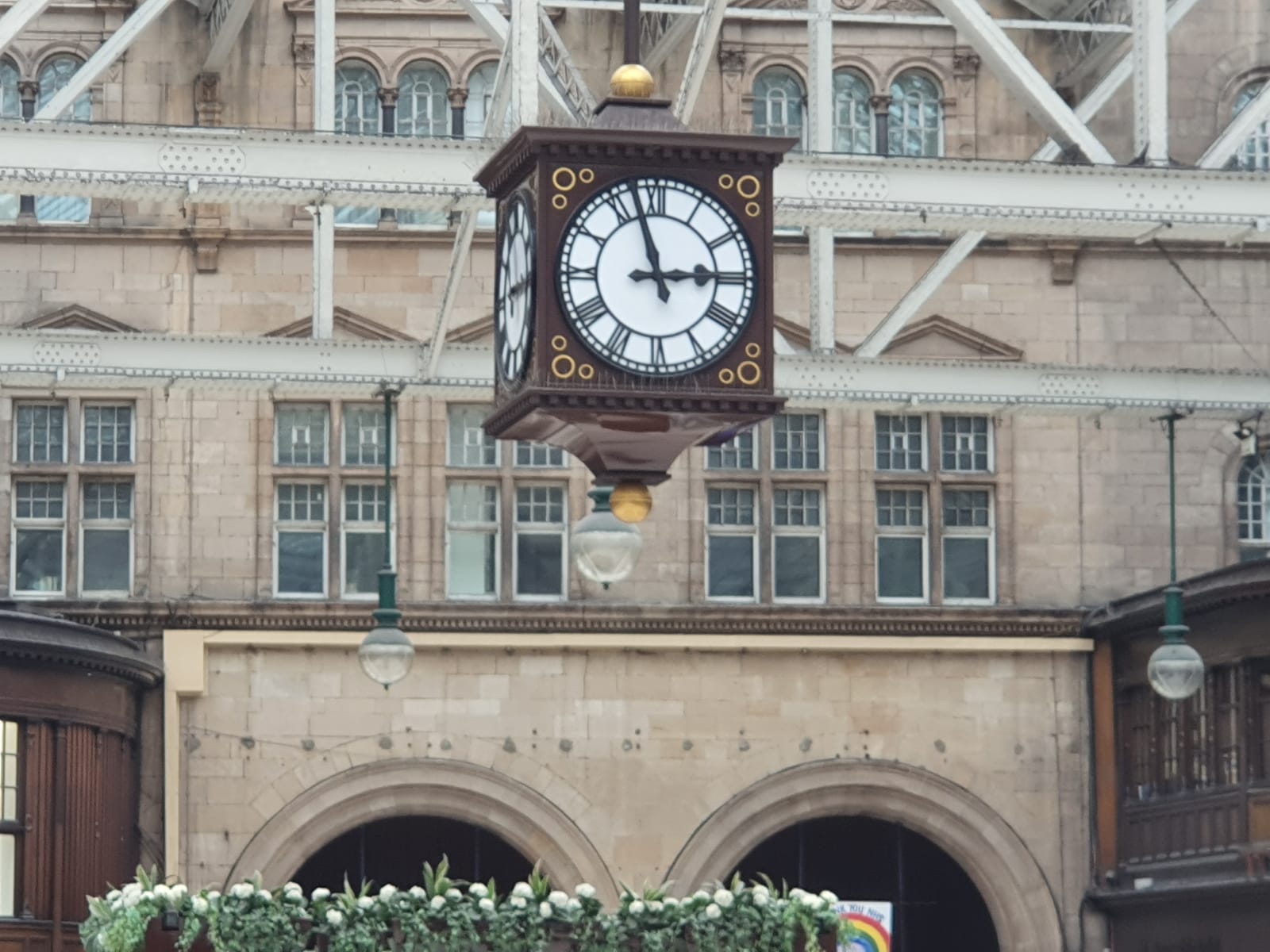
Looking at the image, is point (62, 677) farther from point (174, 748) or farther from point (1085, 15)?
point (1085, 15)

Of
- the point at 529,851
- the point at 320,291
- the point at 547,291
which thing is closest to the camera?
the point at 547,291

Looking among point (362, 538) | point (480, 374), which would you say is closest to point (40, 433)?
point (362, 538)

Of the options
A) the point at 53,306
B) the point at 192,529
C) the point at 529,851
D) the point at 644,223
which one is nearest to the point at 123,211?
the point at 53,306

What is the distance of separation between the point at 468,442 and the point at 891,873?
19.8 ft

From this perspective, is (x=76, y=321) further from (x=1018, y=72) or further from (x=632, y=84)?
(x=632, y=84)

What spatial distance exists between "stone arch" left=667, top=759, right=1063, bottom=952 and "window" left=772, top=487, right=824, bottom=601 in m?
1.54

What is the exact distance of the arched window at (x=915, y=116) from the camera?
30312 millimetres

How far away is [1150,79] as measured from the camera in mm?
19703

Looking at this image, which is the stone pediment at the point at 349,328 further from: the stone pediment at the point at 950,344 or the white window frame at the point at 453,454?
the stone pediment at the point at 950,344

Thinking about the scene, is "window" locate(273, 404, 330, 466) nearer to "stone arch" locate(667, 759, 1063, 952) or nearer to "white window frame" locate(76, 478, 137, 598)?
"white window frame" locate(76, 478, 137, 598)

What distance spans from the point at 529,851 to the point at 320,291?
7515mm

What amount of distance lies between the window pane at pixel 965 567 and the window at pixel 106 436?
723 cm

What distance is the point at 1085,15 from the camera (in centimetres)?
2989

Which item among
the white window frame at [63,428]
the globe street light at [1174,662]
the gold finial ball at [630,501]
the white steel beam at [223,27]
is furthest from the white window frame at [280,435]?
the gold finial ball at [630,501]
